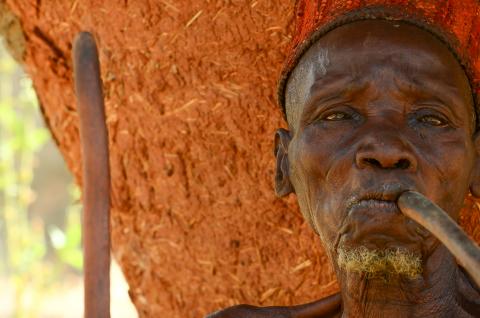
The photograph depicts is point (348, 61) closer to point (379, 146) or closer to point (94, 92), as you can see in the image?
point (379, 146)

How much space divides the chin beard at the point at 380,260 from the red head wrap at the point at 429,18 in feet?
1.48

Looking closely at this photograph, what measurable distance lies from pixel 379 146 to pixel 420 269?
284 millimetres

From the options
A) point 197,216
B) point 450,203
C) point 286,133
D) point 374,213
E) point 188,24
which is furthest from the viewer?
point 197,216

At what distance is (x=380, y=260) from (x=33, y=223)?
7552 mm

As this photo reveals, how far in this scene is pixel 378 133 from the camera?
106 inches

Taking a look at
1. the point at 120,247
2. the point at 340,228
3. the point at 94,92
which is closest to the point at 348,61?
the point at 340,228

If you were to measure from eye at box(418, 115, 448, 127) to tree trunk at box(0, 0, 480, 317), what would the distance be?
0.73 metres

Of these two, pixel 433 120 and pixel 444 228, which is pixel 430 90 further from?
pixel 444 228

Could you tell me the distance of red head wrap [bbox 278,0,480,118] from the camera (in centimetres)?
284

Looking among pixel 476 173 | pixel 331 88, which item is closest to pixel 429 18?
pixel 331 88

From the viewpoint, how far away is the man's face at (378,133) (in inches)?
104

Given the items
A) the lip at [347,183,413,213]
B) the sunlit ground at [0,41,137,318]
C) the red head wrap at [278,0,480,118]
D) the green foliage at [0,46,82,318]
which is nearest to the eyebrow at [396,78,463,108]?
the red head wrap at [278,0,480,118]

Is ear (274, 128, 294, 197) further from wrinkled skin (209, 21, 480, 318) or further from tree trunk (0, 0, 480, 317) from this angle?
tree trunk (0, 0, 480, 317)

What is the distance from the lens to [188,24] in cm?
359
